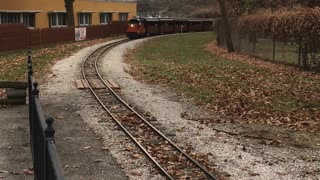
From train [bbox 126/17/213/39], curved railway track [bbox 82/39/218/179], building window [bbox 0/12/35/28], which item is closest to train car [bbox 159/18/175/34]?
train [bbox 126/17/213/39]

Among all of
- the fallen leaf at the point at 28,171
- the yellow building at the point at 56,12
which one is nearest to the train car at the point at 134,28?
the yellow building at the point at 56,12

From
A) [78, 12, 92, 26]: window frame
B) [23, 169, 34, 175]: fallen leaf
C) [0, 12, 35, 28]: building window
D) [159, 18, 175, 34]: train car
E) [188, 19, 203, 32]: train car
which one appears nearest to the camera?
[23, 169, 34, 175]: fallen leaf

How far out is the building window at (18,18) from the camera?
155 ft

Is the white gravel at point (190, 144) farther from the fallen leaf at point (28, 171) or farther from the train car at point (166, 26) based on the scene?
the train car at point (166, 26)

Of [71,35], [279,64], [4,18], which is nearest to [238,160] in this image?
[279,64]

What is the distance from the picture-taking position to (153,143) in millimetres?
10328

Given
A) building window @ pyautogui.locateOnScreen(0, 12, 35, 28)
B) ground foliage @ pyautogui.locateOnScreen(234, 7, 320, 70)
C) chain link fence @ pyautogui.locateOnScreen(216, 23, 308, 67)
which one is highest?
building window @ pyautogui.locateOnScreen(0, 12, 35, 28)

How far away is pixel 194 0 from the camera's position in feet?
327

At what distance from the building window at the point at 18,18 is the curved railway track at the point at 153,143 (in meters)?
33.6

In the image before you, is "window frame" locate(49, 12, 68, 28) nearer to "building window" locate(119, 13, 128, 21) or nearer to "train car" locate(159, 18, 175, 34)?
"train car" locate(159, 18, 175, 34)

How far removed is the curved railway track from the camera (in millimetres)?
8406

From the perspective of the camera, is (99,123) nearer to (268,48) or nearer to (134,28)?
(268,48)

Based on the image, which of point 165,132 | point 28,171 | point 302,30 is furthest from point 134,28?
point 28,171

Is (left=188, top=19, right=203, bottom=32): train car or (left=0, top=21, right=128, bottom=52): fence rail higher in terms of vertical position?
(left=188, top=19, right=203, bottom=32): train car
